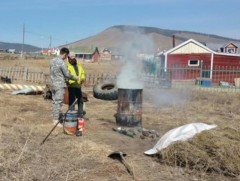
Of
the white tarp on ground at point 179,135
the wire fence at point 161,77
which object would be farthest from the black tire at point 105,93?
the white tarp on ground at point 179,135

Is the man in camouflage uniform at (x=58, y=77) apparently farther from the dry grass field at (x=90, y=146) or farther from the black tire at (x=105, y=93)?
the black tire at (x=105, y=93)

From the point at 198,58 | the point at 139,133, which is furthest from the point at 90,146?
the point at 198,58

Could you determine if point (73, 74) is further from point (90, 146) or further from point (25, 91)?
point (25, 91)

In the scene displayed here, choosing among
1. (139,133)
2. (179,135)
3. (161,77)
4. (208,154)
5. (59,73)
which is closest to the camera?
(208,154)

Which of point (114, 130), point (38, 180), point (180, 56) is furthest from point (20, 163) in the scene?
point (180, 56)

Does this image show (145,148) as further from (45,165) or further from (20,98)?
(20,98)

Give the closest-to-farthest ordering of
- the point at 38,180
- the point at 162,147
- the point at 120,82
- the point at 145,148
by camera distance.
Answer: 1. the point at 38,180
2. the point at 162,147
3. the point at 145,148
4. the point at 120,82

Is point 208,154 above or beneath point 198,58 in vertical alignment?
beneath

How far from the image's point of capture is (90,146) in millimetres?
7777

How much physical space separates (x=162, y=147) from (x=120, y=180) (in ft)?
5.16

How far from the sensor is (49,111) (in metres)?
13.0

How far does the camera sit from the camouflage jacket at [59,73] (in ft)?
32.9

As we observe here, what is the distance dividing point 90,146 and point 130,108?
2.86m

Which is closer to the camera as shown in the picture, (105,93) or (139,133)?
(139,133)
